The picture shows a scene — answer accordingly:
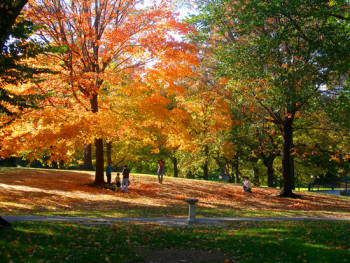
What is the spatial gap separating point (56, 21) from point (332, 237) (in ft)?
56.2

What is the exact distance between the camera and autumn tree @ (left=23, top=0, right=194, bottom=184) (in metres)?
18.2

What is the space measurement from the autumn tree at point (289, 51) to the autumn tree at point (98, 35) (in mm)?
2720

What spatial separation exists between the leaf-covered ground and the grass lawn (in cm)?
523

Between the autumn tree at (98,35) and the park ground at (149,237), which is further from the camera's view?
the autumn tree at (98,35)

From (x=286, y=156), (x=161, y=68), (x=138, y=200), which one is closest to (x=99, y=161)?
(x=138, y=200)

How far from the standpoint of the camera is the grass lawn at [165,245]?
693 centimetres

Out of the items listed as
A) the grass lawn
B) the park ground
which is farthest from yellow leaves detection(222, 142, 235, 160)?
the grass lawn

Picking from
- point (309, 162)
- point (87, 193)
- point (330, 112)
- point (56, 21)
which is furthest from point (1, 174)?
point (309, 162)

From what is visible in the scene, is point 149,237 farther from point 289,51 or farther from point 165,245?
point 289,51

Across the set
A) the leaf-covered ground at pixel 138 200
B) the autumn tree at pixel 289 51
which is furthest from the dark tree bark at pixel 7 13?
the autumn tree at pixel 289 51

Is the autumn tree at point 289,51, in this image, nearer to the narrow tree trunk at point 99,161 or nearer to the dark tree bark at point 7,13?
the dark tree bark at point 7,13

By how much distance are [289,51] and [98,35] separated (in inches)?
437

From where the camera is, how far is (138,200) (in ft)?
64.6

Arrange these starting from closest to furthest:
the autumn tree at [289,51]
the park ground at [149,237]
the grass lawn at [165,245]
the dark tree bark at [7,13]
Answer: the grass lawn at [165,245], the park ground at [149,237], the dark tree bark at [7,13], the autumn tree at [289,51]
